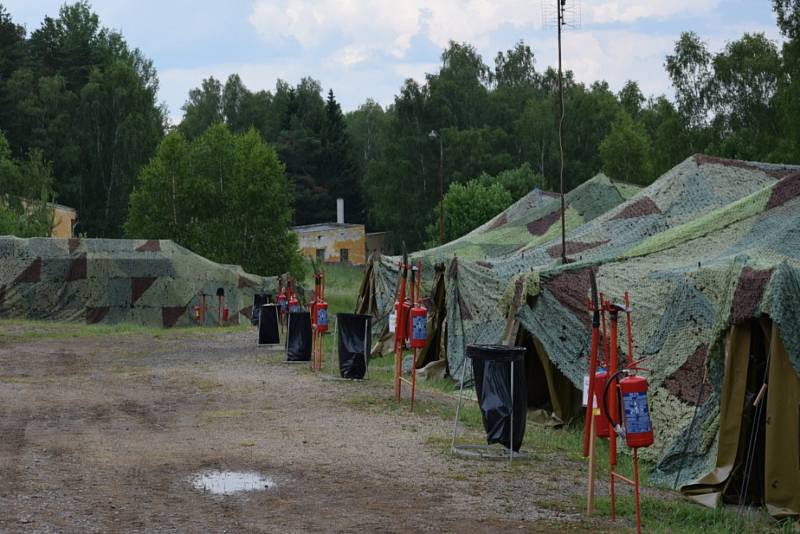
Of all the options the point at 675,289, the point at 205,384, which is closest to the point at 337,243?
the point at 205,384

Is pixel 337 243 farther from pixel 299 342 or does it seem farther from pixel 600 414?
pixel 600 414

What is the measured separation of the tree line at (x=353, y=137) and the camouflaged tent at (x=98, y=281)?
55.1 feet

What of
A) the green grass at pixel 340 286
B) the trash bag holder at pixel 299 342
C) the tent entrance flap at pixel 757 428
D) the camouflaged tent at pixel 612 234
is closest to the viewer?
the tent entrance flap at pixel 757 428

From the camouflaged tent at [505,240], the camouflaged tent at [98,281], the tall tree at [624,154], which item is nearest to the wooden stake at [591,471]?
the camouflaged tent at [505,240]

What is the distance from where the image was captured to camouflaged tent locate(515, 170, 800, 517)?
9336mm

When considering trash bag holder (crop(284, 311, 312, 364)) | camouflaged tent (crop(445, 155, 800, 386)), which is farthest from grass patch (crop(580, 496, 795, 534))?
trash bag holder (crop(284, 311, 312, 364))

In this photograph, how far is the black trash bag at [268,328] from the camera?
95.3 ft

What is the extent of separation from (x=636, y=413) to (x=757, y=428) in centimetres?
238

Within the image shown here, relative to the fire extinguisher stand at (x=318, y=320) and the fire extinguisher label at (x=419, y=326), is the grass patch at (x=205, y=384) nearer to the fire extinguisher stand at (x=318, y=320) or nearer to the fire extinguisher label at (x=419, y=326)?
the fire extinguisher stand at (x=318, y=320)

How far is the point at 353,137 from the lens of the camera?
99812mm

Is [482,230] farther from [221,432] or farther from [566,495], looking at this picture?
[566,495]

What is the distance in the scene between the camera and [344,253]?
75.6 m

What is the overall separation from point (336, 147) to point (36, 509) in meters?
76.4

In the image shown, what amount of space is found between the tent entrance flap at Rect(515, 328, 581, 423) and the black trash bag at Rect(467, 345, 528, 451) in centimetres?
273
